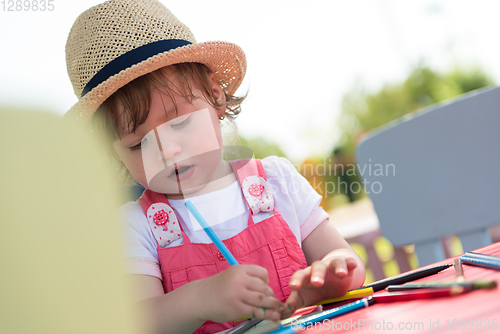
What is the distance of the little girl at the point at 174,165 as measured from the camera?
1.95 feet

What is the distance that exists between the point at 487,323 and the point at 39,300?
22 centimetres

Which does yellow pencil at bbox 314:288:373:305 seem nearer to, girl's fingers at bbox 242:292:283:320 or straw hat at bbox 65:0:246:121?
girl's fingers at bbox 242:292:283:320

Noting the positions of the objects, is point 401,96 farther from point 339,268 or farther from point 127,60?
point 339,268

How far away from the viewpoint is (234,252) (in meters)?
0.60

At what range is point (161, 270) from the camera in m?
0.60

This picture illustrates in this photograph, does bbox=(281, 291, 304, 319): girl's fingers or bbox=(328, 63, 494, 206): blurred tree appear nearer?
bbox=(281, 291, 304, 319): girl's fingers

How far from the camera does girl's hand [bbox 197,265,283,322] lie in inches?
13.3

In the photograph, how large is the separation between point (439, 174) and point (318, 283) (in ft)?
1.91

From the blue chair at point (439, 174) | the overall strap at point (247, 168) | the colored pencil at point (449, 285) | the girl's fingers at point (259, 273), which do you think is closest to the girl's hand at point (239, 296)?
the girl's fingers at point (259, 273)

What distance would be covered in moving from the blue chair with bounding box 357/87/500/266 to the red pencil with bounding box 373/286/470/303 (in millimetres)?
560

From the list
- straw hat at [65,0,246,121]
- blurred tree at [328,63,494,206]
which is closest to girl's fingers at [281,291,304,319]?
straw hat at [65,0,246,121]

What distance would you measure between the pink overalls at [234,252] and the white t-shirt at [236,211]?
0.01 metres

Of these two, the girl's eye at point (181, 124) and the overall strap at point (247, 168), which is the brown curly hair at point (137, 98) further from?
the overall strap at point (247, 168)

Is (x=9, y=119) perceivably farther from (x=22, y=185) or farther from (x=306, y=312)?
(x=306, y=312)
